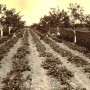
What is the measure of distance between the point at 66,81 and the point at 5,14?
68282mm

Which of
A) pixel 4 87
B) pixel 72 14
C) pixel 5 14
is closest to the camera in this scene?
pixel 4 87

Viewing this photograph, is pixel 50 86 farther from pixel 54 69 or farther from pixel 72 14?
pixel 72 14

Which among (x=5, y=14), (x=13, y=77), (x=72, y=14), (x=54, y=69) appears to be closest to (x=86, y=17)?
(x=72, y=14)

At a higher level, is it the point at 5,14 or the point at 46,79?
the point at 5,14

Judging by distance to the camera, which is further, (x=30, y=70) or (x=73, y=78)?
(x=30, y=70)

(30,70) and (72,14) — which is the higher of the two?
(72,14)

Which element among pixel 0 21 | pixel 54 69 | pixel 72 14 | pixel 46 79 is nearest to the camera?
pixel 46 79

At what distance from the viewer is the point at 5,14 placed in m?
80.5

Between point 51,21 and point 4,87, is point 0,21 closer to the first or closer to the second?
point 51,21

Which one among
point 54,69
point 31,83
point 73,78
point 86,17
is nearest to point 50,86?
point 31,83

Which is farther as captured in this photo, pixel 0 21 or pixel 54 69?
pixel 0 21

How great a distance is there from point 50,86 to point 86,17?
34.8m

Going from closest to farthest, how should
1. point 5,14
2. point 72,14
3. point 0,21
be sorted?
point 72,14, point 0,21, point 5,14

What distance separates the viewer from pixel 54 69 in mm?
17938
